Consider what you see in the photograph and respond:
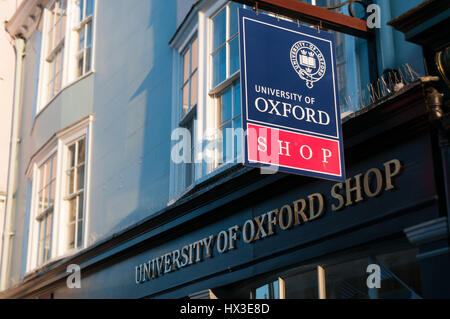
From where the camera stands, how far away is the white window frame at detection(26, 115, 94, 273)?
11.6 metres

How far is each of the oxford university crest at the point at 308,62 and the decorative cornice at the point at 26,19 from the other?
31.1 ft

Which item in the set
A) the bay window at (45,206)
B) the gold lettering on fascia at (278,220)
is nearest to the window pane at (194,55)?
the gold lettering on fascia at (278,220)

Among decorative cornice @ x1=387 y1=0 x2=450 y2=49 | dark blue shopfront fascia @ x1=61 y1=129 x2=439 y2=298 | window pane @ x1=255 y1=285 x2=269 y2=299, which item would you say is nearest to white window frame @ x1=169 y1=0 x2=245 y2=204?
dark blue shopfront fascia @ x1=61 y1=129 x2=439 y2=298

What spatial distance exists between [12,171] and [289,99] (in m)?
10.6

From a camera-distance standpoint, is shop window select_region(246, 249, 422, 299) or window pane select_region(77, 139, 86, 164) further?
window pane select_region(77, 139, 86, 164)

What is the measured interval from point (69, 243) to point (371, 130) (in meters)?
7.15

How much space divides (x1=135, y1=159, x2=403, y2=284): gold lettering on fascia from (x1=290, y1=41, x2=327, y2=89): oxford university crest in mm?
958

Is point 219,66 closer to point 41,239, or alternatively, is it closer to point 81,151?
point 81,151

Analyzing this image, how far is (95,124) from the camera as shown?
38.8ft

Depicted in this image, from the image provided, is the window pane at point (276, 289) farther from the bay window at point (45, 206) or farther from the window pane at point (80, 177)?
the bay window at point (45, 206)

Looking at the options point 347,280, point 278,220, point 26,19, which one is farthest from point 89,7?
point 347,280

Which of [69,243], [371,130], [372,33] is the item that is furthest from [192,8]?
[69,243]

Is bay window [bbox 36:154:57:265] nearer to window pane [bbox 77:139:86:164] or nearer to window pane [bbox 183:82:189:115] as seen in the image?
window pane [bbox 77:139:86:164]

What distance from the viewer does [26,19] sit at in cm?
1534
